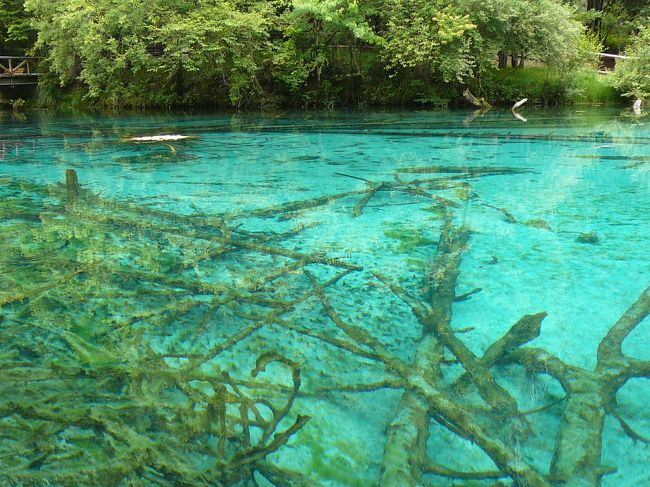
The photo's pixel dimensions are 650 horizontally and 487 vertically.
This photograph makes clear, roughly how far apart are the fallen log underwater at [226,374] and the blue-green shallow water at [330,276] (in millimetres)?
20

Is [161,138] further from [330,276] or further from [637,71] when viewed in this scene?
[637,71]

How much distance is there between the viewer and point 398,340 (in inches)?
110

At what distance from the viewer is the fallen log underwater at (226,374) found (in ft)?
6.15

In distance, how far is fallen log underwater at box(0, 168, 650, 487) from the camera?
1875 millimetres

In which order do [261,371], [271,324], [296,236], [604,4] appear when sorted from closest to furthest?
[261,371], [271,324], [296,236], [604,4]

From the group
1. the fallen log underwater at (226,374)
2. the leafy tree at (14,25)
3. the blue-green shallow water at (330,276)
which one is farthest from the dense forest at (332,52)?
the fallen log underwater at (226,374)

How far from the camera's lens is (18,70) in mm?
26984

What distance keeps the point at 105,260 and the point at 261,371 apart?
2.02 m

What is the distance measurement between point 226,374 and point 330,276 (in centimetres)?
136

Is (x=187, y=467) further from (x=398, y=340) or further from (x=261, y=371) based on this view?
(x=398, y=340)

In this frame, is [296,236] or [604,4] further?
[604,4]

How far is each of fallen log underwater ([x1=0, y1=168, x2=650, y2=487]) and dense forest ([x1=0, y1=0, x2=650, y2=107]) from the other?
15266 millimetres

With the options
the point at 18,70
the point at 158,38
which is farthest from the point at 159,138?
the point at 18,70

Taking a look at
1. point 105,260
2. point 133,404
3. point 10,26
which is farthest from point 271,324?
point 10,26
